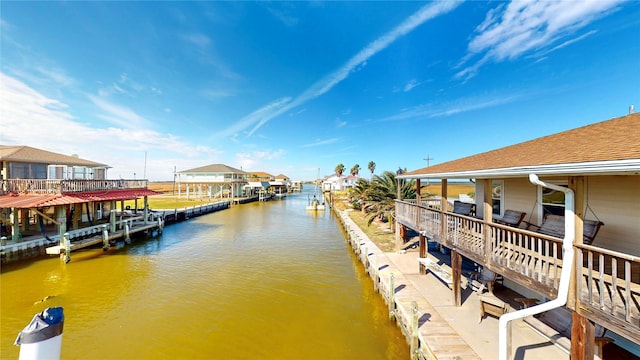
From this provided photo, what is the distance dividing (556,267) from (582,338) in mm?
1223

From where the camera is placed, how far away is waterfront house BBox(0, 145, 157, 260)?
15.8m

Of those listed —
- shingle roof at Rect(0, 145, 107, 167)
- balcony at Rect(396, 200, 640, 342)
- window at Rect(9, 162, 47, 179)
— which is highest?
shingle roof at Rect(0, 145, 107, 167)

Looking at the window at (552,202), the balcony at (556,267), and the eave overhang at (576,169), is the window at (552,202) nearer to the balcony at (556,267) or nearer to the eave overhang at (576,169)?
the balcony at (556,267)

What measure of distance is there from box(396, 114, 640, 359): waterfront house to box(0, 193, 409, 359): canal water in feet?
13.3

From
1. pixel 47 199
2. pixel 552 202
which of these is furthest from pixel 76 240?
pixel 552 202

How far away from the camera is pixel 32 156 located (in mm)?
19625

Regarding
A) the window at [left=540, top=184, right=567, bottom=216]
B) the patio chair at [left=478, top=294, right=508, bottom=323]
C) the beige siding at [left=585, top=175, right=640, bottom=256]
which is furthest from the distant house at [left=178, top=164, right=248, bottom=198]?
the beige siding at [left=585, top=175, right=640, bottom=256]

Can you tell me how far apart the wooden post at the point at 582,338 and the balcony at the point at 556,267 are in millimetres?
211

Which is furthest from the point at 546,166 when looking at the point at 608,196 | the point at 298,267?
the point at 298,267

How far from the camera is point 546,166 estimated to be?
16.1 feet

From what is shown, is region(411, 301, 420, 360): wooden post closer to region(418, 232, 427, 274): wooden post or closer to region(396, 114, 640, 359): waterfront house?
region(396, 114, 640, 359): waterfront house

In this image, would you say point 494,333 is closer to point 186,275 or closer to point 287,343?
point 287,343

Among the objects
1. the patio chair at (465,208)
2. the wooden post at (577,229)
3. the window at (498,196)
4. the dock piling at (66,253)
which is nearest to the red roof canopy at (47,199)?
the dock piling at (66,253)

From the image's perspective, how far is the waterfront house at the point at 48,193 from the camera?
1579 cm
